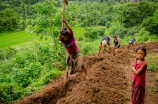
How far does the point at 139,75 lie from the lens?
7.98 feet

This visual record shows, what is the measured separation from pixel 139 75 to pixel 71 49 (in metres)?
1.96

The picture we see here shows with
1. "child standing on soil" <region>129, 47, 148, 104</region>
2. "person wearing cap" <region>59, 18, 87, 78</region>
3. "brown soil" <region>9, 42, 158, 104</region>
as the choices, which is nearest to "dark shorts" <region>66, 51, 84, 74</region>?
"person wearing cap" <region>59, 18, 87, 78</region>

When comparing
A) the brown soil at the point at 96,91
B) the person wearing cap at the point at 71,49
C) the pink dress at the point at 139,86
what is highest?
the person wearing cap at the point at 71,49

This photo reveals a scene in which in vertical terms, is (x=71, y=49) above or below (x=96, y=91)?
above

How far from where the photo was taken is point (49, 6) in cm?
575

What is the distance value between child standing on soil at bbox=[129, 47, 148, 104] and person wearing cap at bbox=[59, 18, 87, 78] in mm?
1586

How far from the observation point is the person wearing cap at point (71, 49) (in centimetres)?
311

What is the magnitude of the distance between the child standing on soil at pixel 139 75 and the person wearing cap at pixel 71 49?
1.59 meters

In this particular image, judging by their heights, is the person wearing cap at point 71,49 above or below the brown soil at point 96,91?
above

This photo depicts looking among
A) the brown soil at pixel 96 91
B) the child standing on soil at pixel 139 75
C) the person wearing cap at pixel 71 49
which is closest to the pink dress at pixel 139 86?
the child standing on soil at pixel 139 75

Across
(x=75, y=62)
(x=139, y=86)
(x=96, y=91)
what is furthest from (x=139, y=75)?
(x=75, y=62)

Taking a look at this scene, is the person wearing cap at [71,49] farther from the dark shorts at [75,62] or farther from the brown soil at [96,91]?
the brown soil at [96,91]

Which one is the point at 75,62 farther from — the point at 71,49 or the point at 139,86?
the point at 139,86

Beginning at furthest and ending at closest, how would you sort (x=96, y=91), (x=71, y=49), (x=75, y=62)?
(x=75, y=62), (x=71, y=49), (x=96, y=91)
